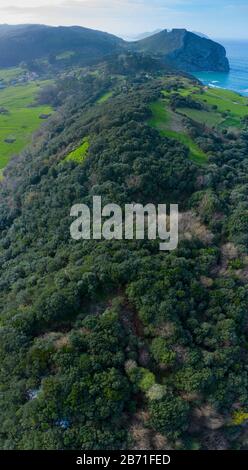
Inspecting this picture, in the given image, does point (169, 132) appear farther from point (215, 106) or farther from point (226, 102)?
point (226, 102)

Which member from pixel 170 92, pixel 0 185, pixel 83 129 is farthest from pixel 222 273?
pixel 170 92

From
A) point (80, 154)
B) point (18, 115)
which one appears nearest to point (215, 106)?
point (80, 154)

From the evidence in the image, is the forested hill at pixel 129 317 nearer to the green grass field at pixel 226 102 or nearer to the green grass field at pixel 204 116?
the green grass field at pixel 204 116

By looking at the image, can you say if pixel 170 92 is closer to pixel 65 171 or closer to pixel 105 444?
pixel 65 171

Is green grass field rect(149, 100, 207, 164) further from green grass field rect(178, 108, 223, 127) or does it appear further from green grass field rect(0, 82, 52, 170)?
green grass field rect(0, 82, 52, 170)

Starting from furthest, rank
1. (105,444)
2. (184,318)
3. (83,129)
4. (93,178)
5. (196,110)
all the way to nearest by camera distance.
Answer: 1. (196,110)
2. (83,129)
3. (93,178)
4. (184,318)
5. (105,444)
